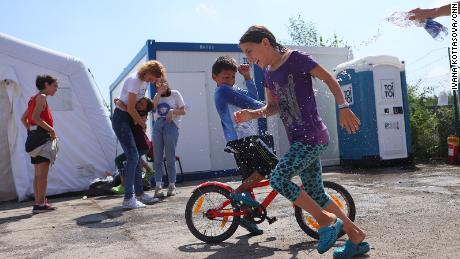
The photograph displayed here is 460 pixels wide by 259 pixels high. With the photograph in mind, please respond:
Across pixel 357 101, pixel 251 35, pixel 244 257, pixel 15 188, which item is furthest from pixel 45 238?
pixel 357 101

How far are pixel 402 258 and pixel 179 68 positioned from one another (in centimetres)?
800

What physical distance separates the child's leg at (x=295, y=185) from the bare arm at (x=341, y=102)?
12.3 inches

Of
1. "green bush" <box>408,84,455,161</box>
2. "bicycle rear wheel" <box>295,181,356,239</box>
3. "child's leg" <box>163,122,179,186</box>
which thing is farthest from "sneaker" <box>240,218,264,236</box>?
"green bush" <box>408,84,455,161</box>

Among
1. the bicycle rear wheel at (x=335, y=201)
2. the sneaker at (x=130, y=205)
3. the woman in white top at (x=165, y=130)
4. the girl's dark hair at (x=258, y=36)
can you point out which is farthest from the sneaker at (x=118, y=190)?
the girl's dark hair at (x=258, y=36)

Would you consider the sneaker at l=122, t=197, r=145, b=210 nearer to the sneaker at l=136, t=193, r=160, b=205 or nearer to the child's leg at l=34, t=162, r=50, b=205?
the sneaker at l=136, t=193, r=160, b=205

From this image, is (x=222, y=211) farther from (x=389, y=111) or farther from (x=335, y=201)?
(x=389, y=111)

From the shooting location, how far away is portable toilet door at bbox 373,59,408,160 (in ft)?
34.2

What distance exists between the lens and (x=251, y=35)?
313cm

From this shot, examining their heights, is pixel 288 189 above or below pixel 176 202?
above

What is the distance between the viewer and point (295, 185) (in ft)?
9.96

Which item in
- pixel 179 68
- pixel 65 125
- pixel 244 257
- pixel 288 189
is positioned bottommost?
pixel 244 257

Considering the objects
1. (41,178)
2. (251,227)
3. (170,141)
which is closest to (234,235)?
(251,227)

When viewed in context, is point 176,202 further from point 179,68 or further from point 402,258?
point 179,68

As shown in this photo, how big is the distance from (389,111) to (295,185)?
8178 mm
